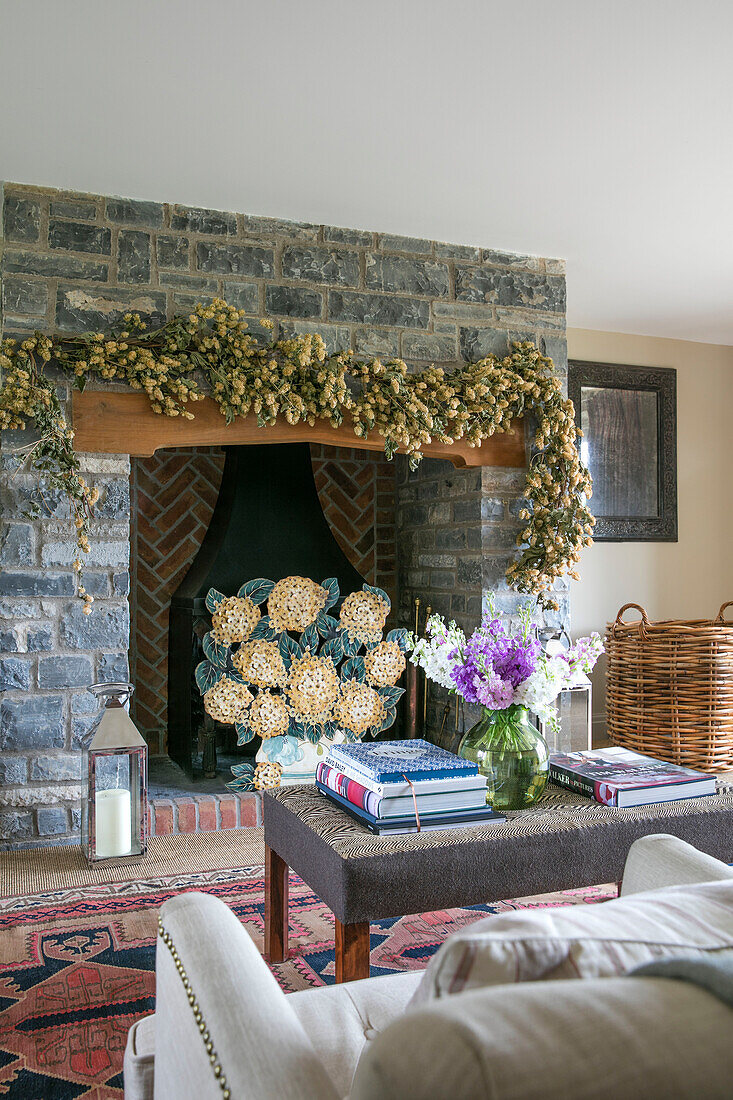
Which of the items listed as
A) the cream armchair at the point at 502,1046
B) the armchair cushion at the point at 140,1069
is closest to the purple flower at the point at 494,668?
the armchair cushion at the point at 140,1069

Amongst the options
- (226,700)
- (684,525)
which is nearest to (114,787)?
(226,700)

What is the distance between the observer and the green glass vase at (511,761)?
81.3 inches

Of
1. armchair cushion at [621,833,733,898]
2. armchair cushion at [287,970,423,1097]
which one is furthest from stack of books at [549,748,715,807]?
armchair cushion at [287,970,423,1097]

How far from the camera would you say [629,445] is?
5.16 meters

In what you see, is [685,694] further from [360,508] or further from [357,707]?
[360,508]

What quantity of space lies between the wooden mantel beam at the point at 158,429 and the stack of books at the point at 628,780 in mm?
1769

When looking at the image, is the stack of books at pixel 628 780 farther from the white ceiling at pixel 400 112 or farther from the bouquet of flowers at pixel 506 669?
the white ceiling at pixel 400 112

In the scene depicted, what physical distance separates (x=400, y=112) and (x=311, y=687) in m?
2.17

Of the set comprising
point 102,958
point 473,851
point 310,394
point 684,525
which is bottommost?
point 102,958

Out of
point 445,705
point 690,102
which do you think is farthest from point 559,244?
point 445,705

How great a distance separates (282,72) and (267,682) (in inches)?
86.8

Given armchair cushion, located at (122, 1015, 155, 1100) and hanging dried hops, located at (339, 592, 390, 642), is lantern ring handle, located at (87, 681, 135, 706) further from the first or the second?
armchair cushion, located at (122, 1015, 155, 1100)

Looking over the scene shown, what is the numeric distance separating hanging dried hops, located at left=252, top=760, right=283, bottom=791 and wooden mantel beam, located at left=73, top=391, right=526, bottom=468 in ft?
4.34

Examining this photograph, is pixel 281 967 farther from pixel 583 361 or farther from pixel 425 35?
pixel 583 361
